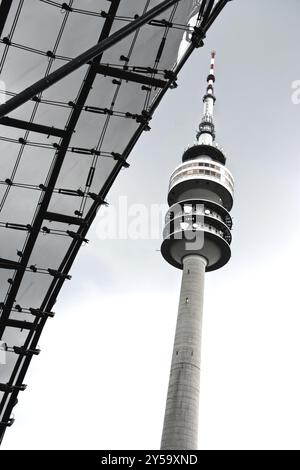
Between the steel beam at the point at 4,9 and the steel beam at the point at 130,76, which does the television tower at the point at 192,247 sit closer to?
the steel beam at the point at 130,76

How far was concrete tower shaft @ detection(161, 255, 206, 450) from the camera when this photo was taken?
61688mm

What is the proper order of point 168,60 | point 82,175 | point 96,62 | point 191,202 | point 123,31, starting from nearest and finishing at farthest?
point 123,31 < point 96,62 < point 168,60 < point 82,175 < point 191,202

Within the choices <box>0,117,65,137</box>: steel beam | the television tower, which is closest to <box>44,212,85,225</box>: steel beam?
<box>0,117,65,137</box>: steel beam

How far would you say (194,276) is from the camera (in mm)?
74875

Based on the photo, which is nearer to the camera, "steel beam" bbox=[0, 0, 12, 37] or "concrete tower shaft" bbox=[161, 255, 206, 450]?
"steel beam" bbox=[0, 0, 12, 37]

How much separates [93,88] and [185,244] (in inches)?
2482

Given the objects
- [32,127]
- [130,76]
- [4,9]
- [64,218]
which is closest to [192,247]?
[64,218]

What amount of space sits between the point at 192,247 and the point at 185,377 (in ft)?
69.4

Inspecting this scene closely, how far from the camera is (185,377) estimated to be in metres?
64.6

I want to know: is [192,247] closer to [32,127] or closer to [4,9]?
[32,127]

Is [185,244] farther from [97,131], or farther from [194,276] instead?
[97,131]

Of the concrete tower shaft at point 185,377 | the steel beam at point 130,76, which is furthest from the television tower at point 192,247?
the steel beam at point 130,76

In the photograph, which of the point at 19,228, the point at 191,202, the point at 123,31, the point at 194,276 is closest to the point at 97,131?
the point at 19,228

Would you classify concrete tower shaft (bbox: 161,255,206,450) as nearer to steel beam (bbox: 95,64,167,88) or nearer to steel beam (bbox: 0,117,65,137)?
steel beam (bbox: 0,117,65,137)
